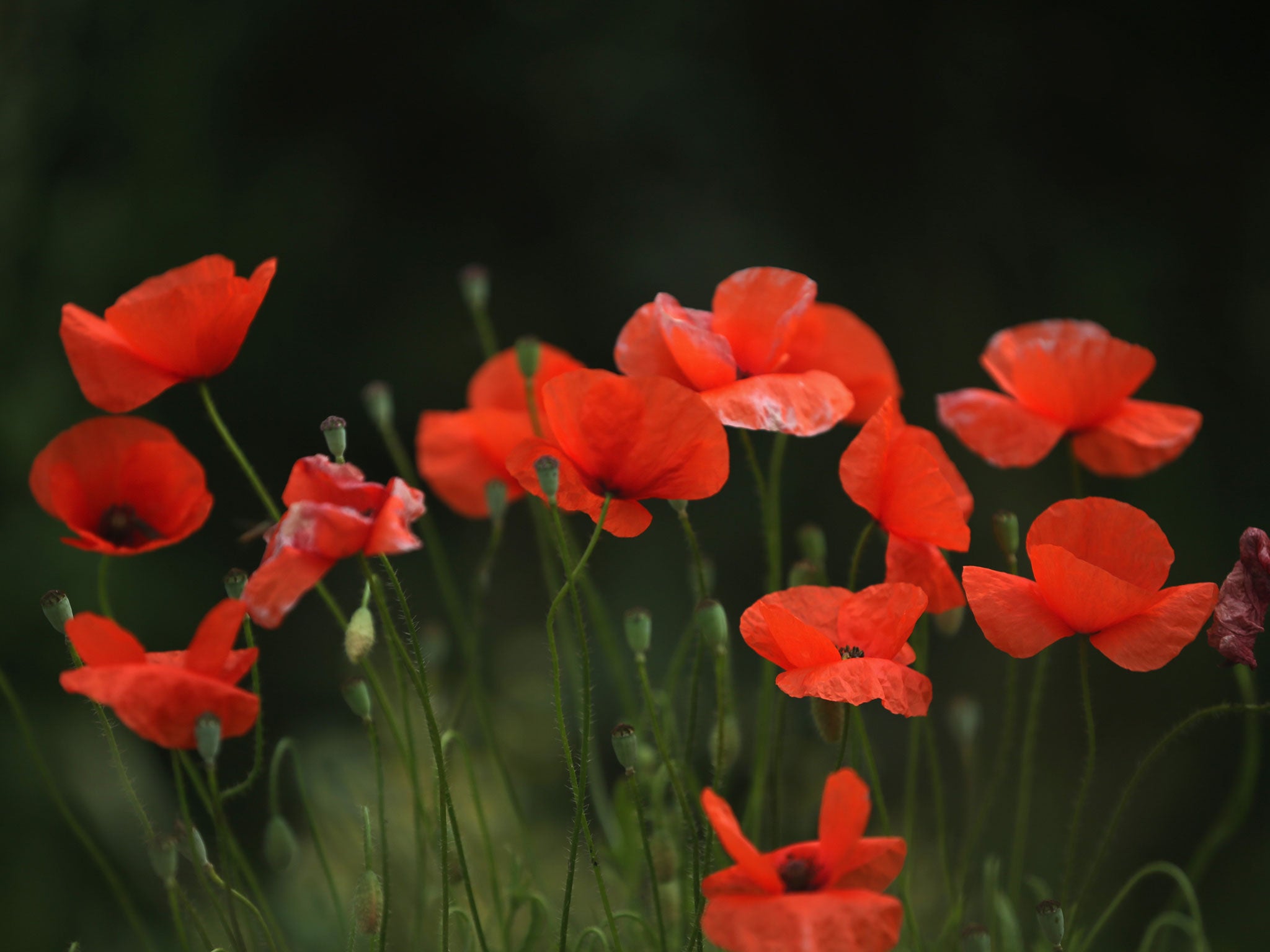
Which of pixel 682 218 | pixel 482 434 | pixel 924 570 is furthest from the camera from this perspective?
pixel 682 218

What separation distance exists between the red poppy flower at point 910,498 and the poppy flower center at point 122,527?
46cm

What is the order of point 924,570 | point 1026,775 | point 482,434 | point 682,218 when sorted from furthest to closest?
point 682,218, point 482,434, point 1026,775, point 924,570

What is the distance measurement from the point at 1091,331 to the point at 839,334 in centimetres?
18

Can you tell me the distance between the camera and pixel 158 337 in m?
0.69

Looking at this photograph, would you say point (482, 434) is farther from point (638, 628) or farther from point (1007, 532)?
point (1007, 532)

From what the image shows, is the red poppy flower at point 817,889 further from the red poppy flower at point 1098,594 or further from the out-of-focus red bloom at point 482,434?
the out-of-focus red bloom at point 482,434

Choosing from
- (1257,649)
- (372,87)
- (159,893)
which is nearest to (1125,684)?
(1257,649)

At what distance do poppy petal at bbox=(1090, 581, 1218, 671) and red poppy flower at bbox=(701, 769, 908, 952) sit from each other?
17 centimetres

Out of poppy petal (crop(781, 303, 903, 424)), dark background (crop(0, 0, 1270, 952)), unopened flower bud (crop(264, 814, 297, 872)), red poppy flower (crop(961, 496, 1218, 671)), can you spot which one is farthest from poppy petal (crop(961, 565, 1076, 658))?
dark background (crop(0, 0, 1270, 952))

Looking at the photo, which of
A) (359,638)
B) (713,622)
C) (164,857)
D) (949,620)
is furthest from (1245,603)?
(164,857)

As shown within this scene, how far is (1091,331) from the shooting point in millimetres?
828

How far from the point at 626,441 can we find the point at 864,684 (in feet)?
0.60

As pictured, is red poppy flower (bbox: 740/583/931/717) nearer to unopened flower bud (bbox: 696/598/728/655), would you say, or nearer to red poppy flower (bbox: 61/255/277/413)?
unopened flower bud (bbox: 696/598/728/655)

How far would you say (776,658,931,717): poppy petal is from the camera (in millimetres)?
531
